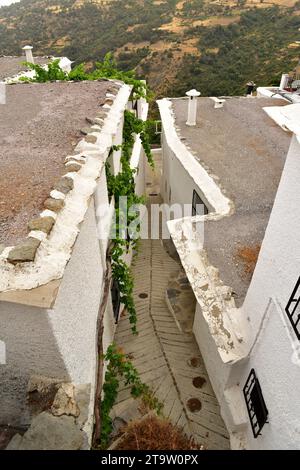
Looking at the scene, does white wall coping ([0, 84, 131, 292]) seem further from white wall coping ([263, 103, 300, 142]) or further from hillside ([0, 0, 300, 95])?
hillside ([0, 0, 300, 95])

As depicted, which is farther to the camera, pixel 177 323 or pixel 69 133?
pixel 177 323

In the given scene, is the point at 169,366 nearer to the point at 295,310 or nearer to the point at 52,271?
the point at 295,310

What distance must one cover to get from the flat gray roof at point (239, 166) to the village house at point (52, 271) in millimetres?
2841

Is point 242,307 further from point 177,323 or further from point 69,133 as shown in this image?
point 69,133

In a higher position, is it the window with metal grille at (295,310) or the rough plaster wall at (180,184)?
the window with metal grille at (295,310)

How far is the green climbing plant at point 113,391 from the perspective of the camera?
5904 mm

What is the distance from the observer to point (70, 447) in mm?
3096

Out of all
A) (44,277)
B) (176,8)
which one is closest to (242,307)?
(44,277)

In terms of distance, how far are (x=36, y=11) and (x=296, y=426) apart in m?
74.6

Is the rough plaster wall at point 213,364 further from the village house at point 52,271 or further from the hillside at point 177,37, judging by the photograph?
the hillside at point 177,37

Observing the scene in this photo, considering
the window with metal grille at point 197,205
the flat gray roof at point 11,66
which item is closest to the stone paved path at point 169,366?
the window with metal grille at point 197,205

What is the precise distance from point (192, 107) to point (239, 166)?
3.45m

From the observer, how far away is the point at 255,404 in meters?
5.67

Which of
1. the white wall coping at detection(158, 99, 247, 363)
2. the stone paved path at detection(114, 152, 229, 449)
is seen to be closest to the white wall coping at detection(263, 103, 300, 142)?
the white wall coping at detection(158, 99, 247, 363)
